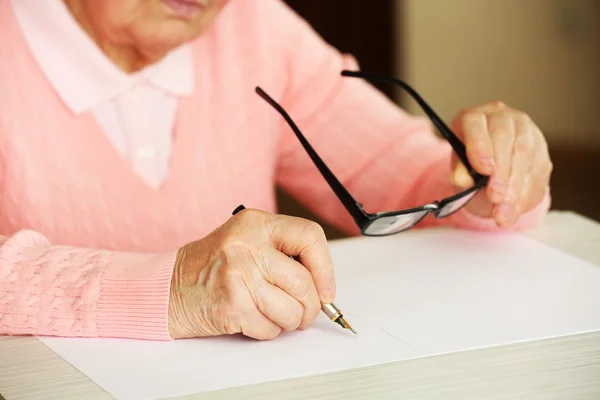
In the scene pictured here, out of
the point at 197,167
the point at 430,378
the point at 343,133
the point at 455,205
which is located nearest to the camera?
the point at 430,378

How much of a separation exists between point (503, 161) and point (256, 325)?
1.56 feet

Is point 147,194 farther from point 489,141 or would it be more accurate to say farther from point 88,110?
point 489,141

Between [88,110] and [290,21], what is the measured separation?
1.34 ft

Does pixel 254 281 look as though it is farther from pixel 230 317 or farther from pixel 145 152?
pixel 145 152

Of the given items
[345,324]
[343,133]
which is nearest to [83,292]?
[345,324]

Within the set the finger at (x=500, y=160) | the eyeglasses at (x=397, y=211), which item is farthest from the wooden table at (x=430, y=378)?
the finger at (x=500, y=160)

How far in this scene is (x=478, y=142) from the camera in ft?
4.18

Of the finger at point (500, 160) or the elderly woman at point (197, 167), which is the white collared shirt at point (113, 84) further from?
the finger at point (500, 160)

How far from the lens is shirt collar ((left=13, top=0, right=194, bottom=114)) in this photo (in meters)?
1.36

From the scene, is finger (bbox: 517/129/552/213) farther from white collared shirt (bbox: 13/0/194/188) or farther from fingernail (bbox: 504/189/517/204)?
white collared shirt (bbox: 13/0/194/188)

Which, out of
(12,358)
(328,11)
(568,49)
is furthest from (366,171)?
(568,49)

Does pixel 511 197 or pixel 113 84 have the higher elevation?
pixel 113 84

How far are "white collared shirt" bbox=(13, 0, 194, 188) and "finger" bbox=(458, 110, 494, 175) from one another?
1.48 ft

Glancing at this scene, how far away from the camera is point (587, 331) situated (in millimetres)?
976
